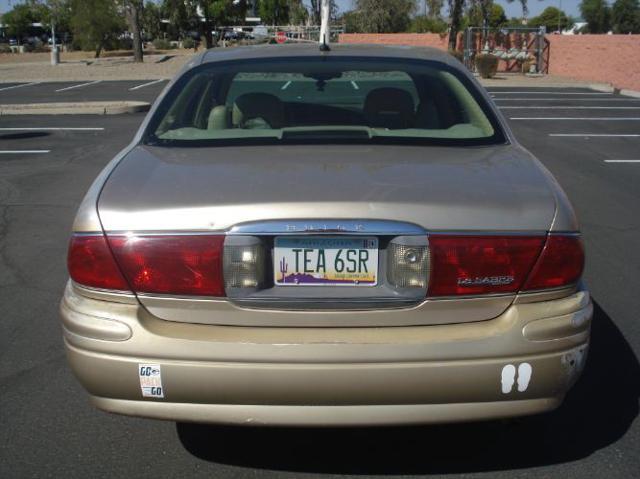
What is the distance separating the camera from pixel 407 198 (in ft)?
8.55

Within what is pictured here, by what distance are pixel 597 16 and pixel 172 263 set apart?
9342cm

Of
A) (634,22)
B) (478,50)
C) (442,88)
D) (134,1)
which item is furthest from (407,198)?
(634,22)

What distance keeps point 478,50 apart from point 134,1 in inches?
638

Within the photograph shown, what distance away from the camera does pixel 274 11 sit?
74.2 meters

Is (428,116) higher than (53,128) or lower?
higher

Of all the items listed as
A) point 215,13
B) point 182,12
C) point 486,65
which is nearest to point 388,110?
point 486,65

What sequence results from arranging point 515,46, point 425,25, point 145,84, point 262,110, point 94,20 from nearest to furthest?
point 262,110 → point 145,84 → point 515,46 → point 94,20 → point 425,25

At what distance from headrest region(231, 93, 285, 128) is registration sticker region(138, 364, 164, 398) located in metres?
1.68

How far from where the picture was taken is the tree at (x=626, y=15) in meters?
82.8

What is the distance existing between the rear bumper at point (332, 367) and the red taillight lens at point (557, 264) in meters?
0.08

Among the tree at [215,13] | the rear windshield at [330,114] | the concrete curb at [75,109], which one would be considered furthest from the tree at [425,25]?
the rear windshield at [330,114]

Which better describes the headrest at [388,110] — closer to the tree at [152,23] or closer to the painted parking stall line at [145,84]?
the painted parking stall line at [145,84]

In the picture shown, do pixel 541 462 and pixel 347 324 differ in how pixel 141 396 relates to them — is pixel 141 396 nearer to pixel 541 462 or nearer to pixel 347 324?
pixel 347 324

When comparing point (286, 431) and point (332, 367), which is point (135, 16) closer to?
point (286, 431)
